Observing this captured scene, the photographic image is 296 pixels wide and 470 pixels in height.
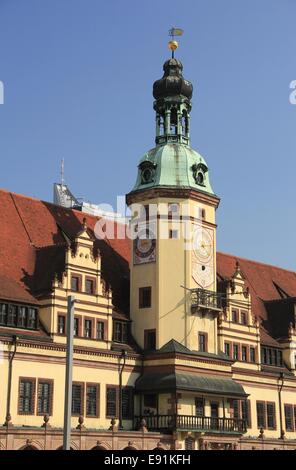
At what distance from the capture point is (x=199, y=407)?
5312 centimetres

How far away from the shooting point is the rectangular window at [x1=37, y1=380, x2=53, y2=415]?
46312mm

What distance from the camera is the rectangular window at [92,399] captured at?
4922 cm

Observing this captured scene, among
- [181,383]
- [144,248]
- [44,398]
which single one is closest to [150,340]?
[181,383]

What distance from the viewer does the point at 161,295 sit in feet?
178

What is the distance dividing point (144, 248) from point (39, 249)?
7.45 meters

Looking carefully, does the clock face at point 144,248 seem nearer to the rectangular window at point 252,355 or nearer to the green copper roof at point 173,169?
the green copper roof at point 173,169

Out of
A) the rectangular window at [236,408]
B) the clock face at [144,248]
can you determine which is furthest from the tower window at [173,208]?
the rectangular window at [236,408]

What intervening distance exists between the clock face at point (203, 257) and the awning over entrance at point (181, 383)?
21.3 feet

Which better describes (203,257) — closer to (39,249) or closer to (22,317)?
(39,249)

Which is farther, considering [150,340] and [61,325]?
[150,340]
